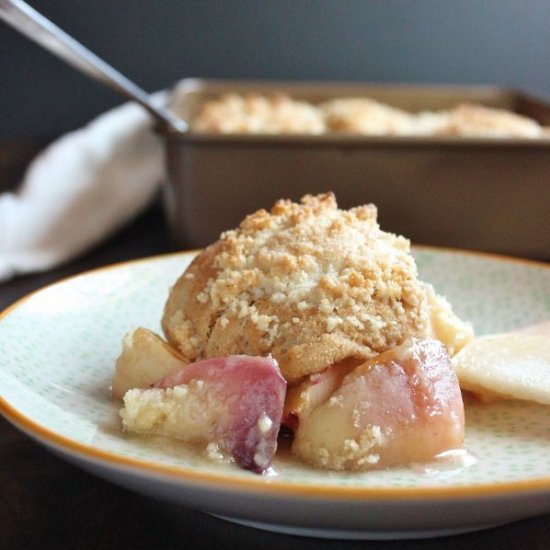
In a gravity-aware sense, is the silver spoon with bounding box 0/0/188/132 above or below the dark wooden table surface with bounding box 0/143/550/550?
above

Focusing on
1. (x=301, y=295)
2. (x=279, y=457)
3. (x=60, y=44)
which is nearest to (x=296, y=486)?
(x=279, y=457)

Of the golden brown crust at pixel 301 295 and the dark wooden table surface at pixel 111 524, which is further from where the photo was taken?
the golden brown crust at pixel 301 295

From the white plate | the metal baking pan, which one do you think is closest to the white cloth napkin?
the metal baking pan

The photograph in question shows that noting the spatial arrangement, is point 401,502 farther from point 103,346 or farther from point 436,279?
point 436,279

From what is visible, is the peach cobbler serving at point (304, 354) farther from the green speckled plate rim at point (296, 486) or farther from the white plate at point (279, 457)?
the green speckled plate rim at point (296, 486)

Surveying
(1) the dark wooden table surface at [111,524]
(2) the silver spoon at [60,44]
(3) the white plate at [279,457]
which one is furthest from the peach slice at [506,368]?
(2) the silver spoon at [60,44]

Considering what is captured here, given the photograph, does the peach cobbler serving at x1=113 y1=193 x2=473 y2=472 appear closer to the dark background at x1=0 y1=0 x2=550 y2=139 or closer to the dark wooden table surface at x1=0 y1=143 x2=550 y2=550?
the dark wooden table surface at x1=0 y1=143 x2=550 y2=550

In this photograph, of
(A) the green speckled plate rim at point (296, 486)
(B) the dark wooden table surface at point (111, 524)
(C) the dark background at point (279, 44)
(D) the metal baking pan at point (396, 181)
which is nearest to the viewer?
(A) the green speckled plate rim at point (296, 486)
